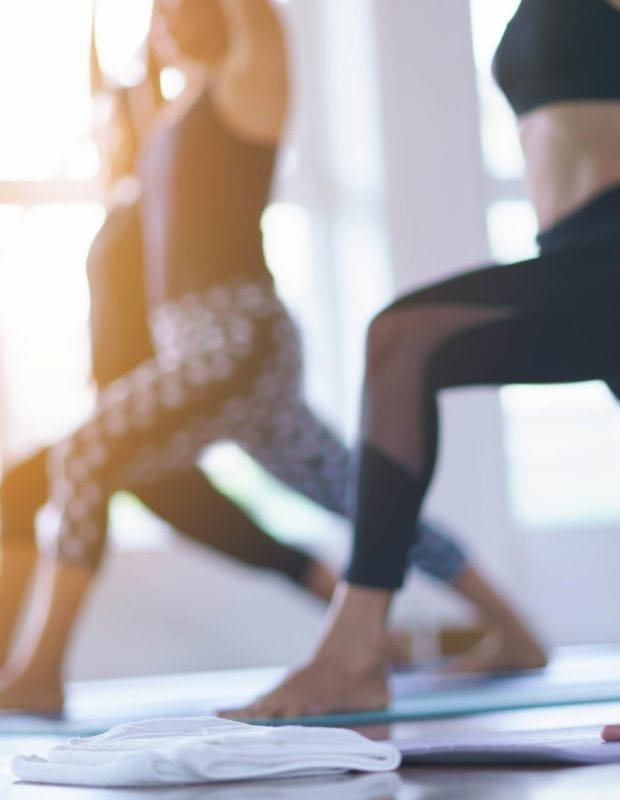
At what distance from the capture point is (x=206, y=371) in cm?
267

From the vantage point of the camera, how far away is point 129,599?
4.07 meters

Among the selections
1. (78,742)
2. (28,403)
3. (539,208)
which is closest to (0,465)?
(28,403)

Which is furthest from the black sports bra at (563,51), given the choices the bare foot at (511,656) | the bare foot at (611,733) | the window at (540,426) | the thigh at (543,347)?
the window at (540,426)

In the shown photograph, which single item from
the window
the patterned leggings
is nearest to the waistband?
the patterned leggings

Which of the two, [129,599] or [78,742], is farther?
[129,599]

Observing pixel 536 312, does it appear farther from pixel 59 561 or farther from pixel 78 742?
pixel 59 561

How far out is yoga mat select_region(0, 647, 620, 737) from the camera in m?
2.02

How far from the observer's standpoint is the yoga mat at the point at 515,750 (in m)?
1.26

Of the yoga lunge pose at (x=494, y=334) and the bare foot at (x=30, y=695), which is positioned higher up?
the yoga lunge pose at (x=494, y=334)

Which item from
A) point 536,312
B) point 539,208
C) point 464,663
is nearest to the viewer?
point 536,312

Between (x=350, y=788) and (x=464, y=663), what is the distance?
188cm

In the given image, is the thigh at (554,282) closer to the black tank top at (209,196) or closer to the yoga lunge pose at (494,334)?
the yoga lunge pose at (494,334)

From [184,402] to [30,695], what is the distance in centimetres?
56

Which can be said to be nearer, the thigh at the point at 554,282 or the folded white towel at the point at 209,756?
the folded white towel at the point at 209,756
